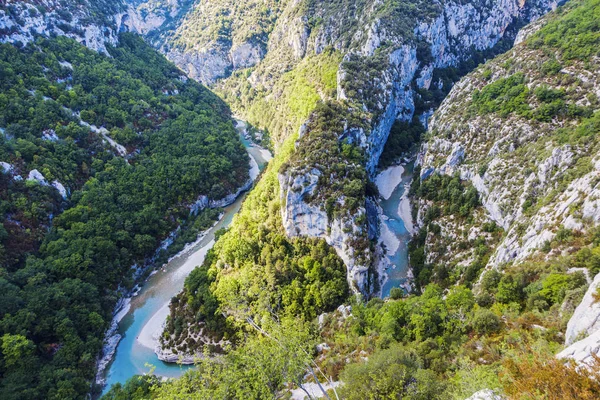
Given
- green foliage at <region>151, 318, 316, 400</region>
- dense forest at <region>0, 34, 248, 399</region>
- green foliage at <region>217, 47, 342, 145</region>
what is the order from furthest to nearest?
green foliage at <region>217, 47, 342, 145</region>, dense forest at <region>0, 34, 248, 399</region>, green foliage at <region>151, 318, 316, 400</region>

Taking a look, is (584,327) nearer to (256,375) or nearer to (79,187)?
(256,375)

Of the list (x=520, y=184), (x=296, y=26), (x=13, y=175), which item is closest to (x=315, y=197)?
(x=520, y=184)

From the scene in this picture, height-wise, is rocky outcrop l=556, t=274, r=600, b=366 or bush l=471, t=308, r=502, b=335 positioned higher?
rocky outcrop l=556, t=274, r=600, b=366

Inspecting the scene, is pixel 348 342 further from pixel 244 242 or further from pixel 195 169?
pixel 195 169

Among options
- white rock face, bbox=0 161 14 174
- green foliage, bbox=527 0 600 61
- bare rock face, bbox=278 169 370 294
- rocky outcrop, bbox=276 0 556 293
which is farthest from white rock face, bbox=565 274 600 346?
white rock face, bbox=0 161 14 174

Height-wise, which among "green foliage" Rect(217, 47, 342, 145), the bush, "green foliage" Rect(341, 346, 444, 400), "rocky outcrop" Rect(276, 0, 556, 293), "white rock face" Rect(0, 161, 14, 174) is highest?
"white rock face" Rect(0, 161, 14, 174)

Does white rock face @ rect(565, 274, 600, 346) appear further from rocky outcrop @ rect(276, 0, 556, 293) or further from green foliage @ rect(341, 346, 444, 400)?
rocky outcrop @ rect(276, 0, 556, 293)

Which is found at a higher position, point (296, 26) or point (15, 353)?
point (296, 26)
